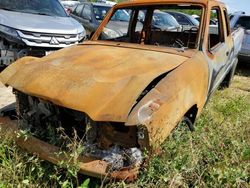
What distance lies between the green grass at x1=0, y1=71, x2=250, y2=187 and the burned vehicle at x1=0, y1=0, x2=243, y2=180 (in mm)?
182

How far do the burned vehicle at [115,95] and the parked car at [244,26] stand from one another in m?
4.81

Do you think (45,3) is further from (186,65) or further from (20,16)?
(186,65)

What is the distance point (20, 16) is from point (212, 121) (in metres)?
4.53

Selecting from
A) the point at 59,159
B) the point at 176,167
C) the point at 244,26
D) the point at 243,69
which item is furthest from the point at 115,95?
the point at 243,69

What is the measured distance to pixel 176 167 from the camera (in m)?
3.18

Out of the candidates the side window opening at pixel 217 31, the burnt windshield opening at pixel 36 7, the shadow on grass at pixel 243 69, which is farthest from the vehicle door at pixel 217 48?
the burnt windshield opening at pixel 36 7

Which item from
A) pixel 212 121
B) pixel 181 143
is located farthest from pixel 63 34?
pixel 181 143

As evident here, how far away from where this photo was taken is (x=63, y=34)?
7.11 m

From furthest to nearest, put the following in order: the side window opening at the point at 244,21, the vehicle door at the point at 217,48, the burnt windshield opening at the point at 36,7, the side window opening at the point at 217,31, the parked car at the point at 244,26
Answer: the side window opening at the point at 244,21 → the parked car at the point at 244,26 → the burnt windshield opening at the point at 36,7 → the side window opening at the point at 217,31 → the vehicle door at the point at 217,48

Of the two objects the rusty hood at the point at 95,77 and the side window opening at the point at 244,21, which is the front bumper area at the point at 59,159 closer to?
the rusty hood at the point at 95,77

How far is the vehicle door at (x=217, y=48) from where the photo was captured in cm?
421

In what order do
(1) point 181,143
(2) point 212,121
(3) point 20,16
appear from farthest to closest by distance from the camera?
(3) point 20,16
(2) point 212,121
(1) point 181,143

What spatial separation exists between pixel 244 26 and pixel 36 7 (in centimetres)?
542

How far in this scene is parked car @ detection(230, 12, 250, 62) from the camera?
8.75m
